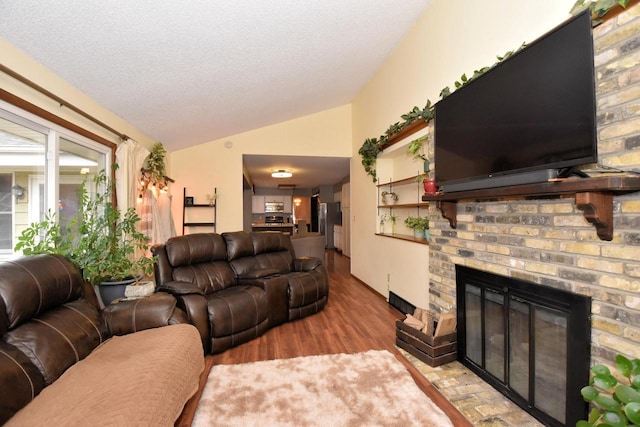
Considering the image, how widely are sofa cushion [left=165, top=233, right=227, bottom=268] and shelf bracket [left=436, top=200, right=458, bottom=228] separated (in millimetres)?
2509

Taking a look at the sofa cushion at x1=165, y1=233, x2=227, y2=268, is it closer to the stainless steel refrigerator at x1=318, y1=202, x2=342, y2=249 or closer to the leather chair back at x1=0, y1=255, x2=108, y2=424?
the leather chair back at x1=0, y1=255, x2=108, y2=424

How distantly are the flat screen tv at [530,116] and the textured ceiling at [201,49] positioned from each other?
148cm

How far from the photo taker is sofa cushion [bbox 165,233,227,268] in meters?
3.10

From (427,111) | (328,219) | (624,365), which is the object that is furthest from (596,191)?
(328,219)

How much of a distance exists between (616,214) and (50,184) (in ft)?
12.3

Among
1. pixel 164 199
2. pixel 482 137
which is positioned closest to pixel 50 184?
pixel 164 199

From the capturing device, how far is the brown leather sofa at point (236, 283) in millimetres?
2666

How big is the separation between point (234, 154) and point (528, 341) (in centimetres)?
512

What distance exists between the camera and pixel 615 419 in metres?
0.95

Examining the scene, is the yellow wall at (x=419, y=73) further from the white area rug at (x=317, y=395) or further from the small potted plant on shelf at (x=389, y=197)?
the white area rug at (x=317, y=395)

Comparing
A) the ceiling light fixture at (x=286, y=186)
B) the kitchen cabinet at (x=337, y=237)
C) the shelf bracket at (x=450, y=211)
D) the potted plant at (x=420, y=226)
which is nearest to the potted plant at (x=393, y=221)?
the potted plant at (x=420, y=226)

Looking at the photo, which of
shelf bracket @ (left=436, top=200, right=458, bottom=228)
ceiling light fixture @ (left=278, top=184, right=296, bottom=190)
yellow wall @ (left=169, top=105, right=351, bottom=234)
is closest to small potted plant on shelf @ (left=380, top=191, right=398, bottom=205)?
yellow wall @ (left=169, top=105, right=351, bottom=234)

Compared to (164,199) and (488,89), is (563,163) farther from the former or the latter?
(164,199)

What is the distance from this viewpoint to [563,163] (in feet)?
4.84
